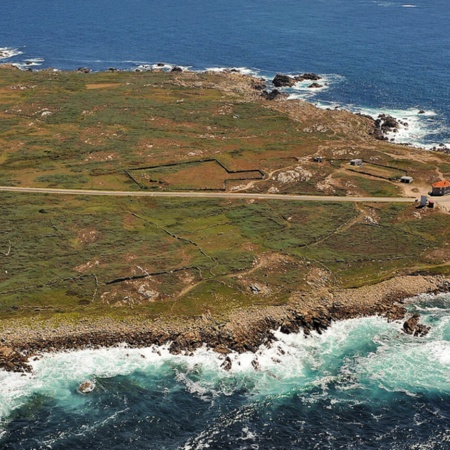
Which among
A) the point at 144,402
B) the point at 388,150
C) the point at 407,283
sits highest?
the point at 388,150

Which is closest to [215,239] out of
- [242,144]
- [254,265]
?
[254,265]

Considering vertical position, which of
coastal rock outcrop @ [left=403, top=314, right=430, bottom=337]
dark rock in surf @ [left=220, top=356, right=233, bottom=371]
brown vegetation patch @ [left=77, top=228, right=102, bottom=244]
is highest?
brown vegetation patch @ [left=77, top=228, right=102, bottom=244]

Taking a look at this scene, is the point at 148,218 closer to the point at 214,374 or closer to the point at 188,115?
the point at 214,374

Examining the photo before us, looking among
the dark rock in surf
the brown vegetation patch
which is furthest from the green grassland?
the dark rock in surf

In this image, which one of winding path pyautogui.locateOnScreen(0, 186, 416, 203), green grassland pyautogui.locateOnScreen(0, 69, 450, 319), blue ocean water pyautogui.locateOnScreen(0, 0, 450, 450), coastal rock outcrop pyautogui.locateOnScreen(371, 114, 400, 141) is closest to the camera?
blue ocean water pyautogui.locateOnScreen(0, 0, 450, 450)

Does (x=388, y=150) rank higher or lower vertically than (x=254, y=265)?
higher

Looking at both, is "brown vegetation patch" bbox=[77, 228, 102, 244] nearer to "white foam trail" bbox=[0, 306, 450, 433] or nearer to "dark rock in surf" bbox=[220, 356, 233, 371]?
"white foam trail" bbox=[0, 306, 450, 433]
